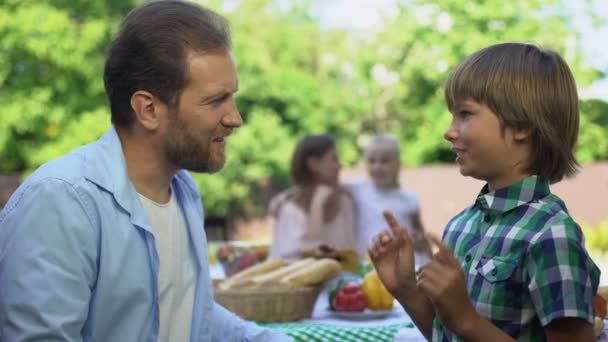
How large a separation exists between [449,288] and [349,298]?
1.30 metres

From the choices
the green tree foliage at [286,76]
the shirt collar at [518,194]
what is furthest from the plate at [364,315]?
the green tree foliage at [286,76]

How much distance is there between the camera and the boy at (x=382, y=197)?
5.64m

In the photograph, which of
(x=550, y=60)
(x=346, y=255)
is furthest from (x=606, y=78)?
(x=550, y=60)

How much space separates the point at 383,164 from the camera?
18.9 feet

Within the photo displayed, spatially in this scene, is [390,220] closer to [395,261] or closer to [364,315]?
[395,261]

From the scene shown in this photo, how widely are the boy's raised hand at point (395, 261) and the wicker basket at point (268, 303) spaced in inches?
36.2

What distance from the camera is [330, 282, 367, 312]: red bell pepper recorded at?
114 inches

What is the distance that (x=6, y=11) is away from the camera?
16172 millimetres

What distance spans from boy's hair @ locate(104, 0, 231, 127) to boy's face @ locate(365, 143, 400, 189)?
367 centimetres

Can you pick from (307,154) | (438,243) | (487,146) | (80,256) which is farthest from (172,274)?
(307,154)

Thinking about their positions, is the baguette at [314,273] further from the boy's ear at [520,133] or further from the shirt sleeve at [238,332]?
the boy's ear at [520,133]

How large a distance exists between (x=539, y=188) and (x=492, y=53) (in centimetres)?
33

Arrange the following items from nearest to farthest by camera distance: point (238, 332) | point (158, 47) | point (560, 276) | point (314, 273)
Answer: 1. point (560, 276)
2. point (158, 47)
3. point (238, 332)
4. point (314, 273)

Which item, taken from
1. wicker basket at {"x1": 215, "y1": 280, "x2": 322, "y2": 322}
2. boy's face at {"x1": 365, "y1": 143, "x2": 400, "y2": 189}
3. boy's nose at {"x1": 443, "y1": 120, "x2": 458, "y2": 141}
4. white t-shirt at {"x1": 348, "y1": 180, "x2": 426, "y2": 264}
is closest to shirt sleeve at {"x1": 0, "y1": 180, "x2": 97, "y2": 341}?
boy's nose at {"x1": 443, "y1": 120, "x2": 458, "y2": 141}
